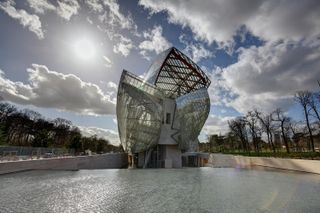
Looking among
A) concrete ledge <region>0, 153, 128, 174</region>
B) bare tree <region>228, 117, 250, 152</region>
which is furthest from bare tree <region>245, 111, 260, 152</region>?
concrete ledge <region>0, 153, 128, 174</region>

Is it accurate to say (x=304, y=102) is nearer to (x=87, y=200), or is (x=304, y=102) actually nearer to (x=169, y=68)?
(x=169, y=68)

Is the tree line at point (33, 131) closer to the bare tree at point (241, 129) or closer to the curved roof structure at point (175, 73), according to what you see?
the curved roof structure at point (175, 73)

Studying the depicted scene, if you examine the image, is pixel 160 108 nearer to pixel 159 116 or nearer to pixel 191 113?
pixel 159 116

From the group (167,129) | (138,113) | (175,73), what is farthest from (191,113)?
(175,73)

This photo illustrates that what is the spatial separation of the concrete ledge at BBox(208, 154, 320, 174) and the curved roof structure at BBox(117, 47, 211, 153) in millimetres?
6699

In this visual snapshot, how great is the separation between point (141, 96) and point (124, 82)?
3.22 m

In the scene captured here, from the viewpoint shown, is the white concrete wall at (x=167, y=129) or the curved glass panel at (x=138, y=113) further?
the white concrete wall at (x=167, y=129)

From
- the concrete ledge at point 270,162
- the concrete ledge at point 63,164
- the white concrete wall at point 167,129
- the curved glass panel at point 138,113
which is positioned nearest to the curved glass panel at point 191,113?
the white concrete wall at point 167,129

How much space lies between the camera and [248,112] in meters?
46.6

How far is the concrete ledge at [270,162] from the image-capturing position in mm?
19906

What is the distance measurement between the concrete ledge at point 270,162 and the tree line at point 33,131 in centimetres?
2726

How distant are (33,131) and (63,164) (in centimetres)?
4356

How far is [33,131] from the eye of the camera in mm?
57000

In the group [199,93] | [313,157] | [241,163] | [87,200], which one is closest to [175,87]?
[199,93]
